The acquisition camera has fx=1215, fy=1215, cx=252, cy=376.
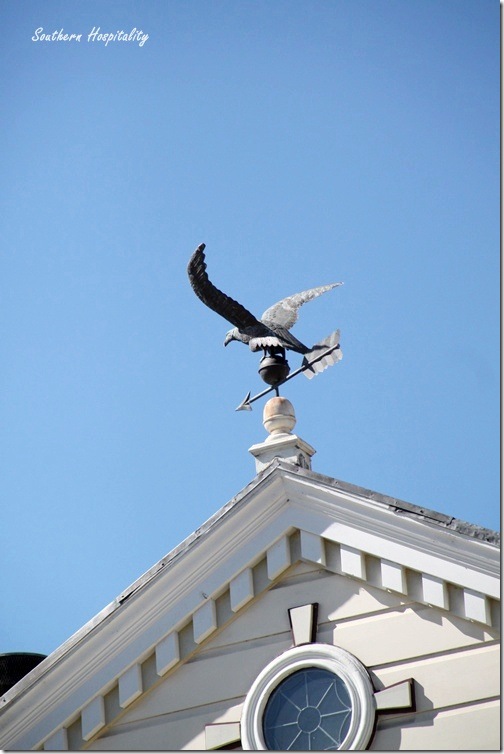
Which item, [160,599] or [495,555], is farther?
[160,599]

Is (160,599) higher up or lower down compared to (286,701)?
higher up

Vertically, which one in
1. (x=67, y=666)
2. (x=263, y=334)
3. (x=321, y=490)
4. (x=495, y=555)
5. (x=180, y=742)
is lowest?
(x=180, y=742)

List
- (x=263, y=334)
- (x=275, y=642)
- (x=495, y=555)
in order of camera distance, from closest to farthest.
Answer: (x=495, y=555) → (x=275, y=642) → (x=263, y=334)

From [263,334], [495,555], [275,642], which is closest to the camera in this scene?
[495,555]

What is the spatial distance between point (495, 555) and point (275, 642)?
5.71ft

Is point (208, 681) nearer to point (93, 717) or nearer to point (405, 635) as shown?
point (93, 717)

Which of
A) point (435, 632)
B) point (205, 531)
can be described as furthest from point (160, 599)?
point (435, 632)

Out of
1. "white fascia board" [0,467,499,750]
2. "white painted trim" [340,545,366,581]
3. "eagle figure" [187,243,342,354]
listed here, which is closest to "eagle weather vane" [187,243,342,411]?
"eagle figure" [187,243,342,354]

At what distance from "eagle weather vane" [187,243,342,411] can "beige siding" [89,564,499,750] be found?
204 centimetres

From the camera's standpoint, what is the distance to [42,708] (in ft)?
30.0

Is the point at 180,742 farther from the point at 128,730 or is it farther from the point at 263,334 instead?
the point at 263,334

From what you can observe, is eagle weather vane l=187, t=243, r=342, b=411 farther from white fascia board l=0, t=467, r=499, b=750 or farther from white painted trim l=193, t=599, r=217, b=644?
white painted trim l=193, t=599, r=217, b=644

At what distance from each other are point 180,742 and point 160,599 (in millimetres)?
1067

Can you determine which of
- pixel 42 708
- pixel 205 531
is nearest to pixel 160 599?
pixel 205 531
